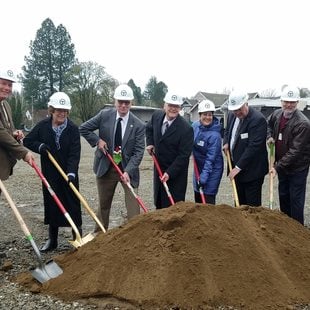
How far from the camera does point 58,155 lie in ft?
19.2

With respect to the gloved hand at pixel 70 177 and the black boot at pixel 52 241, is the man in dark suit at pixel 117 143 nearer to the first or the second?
the gloved hand at pixel 70 177

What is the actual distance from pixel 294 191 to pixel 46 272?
327 centimetres

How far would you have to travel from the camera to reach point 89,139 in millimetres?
6020

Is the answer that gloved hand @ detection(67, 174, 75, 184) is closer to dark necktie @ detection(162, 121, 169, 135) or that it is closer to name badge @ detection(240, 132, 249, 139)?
dark necktie @ detection(162, 121, 169, 135)

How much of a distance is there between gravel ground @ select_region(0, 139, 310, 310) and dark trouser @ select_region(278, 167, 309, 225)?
1.85 m

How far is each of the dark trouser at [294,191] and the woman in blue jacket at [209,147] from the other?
2.87ft

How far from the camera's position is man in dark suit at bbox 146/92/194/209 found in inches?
227

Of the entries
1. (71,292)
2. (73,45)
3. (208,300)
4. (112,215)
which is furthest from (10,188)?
(73,45)

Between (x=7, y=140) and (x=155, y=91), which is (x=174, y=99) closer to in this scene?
(x=7, y=140)

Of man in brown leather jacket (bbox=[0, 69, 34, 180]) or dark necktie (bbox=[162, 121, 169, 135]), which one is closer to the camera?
man in brown leather jacket (bbox=[0, 69, 34, 180])

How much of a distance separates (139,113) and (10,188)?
34458 mm

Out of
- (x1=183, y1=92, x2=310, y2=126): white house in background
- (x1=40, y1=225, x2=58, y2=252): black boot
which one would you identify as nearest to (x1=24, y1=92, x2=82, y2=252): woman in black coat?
(x1=40, y1=225, x2=58, y2=252): black boot

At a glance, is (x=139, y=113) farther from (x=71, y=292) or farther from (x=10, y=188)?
(x=71, y=292)

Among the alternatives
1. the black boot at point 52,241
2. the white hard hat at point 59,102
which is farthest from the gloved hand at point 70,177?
the white hard hat at point 59,102
